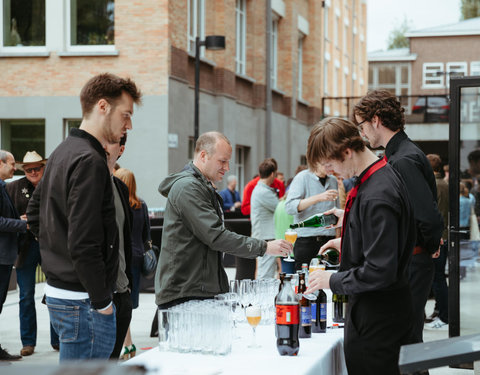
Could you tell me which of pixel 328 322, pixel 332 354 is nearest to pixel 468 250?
pixel 328 322

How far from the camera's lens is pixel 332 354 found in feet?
12.6

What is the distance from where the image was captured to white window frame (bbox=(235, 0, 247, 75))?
2267cm

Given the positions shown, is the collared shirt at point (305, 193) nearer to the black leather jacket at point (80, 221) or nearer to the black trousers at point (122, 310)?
the black trousers at point (122, 310)

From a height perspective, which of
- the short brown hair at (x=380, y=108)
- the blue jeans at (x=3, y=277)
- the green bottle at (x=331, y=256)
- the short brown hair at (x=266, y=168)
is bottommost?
the blue jeans at (x=3, y=277)

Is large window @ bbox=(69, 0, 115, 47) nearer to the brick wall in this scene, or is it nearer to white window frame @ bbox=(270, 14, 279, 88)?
the brick wall

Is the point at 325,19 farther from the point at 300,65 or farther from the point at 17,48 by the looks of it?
the point at 17,48


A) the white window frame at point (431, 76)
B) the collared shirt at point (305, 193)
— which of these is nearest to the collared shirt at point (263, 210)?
the collared shirt at point (305, 193)

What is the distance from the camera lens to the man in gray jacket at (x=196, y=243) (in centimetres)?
438

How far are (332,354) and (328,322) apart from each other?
580 millimetres

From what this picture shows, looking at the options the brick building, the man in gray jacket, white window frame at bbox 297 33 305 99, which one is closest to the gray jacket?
the man in gray jacket

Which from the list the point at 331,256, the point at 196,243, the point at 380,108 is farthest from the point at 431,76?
the point at 196,243

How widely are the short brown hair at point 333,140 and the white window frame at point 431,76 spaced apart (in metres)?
51.4

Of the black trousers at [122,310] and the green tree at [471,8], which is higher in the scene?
the green tree at [471,8]

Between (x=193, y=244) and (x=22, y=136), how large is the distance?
45.2 feet
